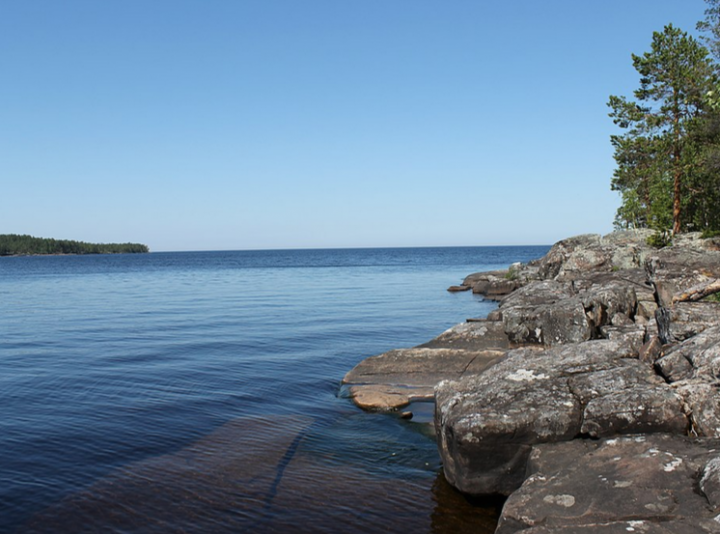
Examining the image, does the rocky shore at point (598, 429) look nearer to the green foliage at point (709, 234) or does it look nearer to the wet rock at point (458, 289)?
the green foliage at point (709, 234)

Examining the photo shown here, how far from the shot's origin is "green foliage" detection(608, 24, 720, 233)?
39844 mm

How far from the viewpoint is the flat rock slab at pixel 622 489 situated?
6691 millimetres

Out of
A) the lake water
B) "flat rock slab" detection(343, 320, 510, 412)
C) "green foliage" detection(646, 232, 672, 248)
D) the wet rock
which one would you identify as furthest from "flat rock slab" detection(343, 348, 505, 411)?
the wet rock

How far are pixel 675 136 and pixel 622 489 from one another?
1623 inches

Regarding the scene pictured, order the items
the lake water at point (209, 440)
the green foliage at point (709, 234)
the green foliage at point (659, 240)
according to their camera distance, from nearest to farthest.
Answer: the lake water at point (209, 440)
the green foliage at point (709, 234)
the green foliage at point (659, 240)

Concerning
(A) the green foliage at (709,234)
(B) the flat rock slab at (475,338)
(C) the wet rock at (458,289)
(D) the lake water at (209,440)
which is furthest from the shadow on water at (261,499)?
(C) the wet rock at (458,289)

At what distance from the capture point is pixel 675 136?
137 feet

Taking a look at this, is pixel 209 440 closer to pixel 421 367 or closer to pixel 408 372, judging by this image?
pixel 408 372

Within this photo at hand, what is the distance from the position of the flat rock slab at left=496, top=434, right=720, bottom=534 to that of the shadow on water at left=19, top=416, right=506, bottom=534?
1653 millimetres

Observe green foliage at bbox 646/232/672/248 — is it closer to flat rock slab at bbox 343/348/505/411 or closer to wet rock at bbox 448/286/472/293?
wet rock at bbox 448/286/472/293

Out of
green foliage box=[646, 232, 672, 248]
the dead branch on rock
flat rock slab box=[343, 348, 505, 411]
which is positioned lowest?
flat rock slab box=[343, 348, 505, 411]

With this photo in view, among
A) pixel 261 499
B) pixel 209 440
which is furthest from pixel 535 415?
pixel 209 440

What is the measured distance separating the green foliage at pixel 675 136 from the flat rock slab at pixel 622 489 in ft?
117

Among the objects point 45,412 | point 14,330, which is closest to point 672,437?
point 45,412
